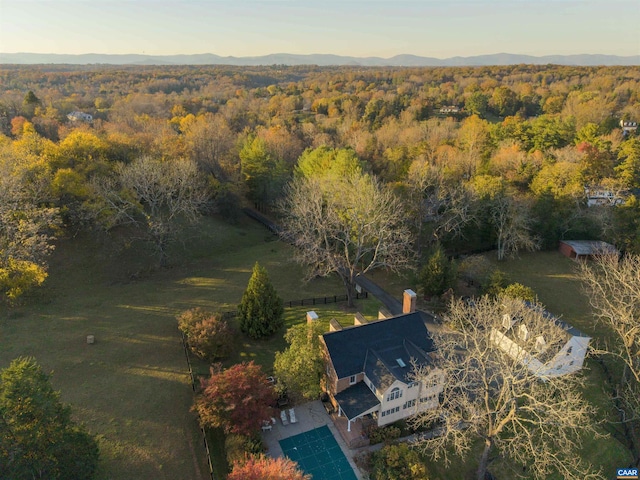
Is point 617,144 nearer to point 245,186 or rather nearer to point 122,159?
point 245,186

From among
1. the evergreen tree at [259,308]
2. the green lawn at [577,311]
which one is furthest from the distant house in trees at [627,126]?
the evergreen tree at [259,308]

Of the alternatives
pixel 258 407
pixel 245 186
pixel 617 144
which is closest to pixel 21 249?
pixel 258 407

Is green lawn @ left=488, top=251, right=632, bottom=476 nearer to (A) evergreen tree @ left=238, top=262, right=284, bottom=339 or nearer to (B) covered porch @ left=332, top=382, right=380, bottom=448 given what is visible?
(B) covered porch @ left=332, top=382, right=380, bottom=448

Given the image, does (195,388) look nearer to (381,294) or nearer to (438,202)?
(381,294)

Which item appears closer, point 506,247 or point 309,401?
point 309,401

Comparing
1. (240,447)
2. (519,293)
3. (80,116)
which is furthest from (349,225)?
(80,116)

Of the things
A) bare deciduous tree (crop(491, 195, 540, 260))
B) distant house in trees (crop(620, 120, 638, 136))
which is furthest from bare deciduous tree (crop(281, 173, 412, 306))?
distant house in trees (crop(620, 120, 638, 136))

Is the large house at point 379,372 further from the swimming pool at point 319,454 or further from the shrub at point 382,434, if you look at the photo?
the swimming pool at point 319,454
